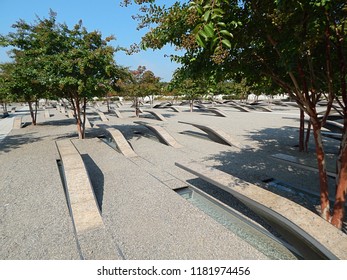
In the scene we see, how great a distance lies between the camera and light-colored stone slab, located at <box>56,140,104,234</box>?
4.12 meters

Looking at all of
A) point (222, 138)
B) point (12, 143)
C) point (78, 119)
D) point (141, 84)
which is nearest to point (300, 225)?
point (222, 138)

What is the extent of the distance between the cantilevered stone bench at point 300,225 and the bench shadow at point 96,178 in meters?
3.20

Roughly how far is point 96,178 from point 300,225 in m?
5.57

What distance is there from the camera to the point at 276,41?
145 inches

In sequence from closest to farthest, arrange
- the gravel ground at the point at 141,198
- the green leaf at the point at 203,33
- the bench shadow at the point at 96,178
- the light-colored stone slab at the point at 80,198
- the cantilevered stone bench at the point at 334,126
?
the green leaf at the point at 203,33 < the gravel ground at the point at 141,198 < the light-colored stone slab at the point at 80,198 < the bench shadow at the point at 96,178 < the cantilevered stone bench at the point at 334,126

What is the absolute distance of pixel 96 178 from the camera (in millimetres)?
6793

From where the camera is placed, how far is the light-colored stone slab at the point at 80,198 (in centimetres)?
412

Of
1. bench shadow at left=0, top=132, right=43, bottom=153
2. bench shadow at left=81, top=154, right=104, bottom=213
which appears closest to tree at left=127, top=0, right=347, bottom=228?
bench shadow at left=81, top=154, right=104, bottom=213

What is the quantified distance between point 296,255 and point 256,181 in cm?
293

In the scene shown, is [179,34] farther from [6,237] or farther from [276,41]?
[6,237]

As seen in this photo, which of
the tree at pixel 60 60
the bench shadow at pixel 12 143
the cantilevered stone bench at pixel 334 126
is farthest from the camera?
the cantilevered stone bench at pixel 334 126

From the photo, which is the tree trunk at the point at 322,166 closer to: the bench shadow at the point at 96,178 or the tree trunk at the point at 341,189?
the tree trunk at the point at 341,189

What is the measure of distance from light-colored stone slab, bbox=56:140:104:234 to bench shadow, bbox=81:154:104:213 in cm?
51

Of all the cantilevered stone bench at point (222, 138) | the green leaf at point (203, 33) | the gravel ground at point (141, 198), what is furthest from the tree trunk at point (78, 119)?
the green leaf at point (203, 33)
